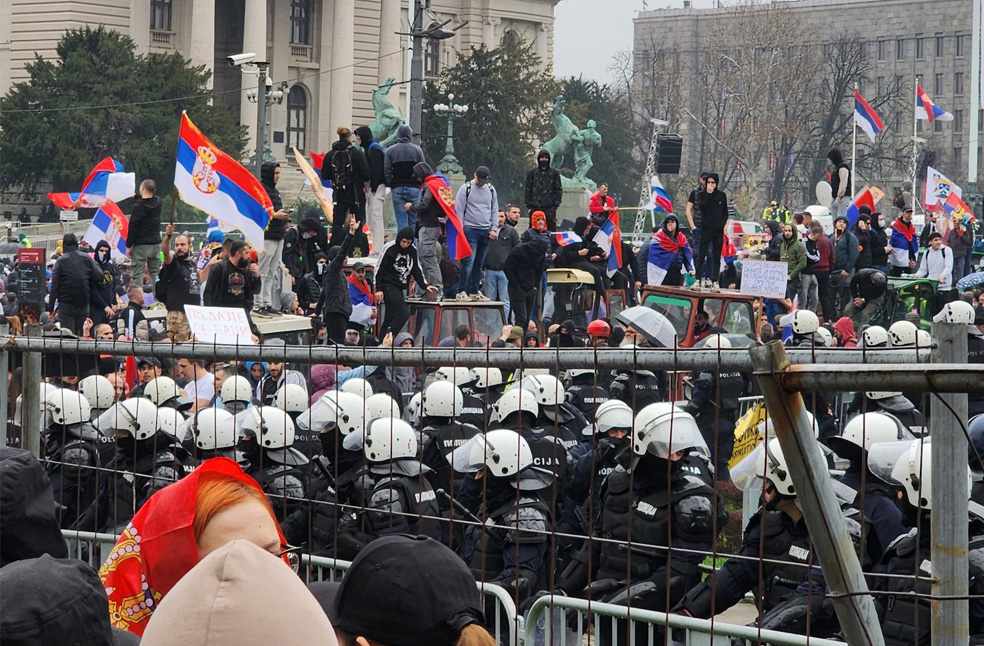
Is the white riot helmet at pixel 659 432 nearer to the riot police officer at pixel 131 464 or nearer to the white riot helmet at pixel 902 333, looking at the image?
the riot police officer at pixel 131 464

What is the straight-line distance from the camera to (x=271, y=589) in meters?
2.53

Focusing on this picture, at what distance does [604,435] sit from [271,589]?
647 cm

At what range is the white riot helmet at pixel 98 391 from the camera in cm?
790

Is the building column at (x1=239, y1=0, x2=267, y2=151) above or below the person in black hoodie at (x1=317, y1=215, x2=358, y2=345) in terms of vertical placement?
above

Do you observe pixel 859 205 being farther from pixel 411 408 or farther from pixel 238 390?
pixel 238 390

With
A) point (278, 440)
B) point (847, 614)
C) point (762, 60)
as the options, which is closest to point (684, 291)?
point (278, 440)

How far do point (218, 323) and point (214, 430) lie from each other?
9.67 ft

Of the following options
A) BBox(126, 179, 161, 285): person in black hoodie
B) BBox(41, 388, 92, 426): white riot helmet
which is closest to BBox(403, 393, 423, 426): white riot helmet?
BBox(41, 388, 92, 426): white riot helmet

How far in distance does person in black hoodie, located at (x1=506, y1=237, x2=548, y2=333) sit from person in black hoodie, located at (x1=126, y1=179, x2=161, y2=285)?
4.25 meters

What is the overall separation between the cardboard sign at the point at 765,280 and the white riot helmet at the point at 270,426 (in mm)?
11658

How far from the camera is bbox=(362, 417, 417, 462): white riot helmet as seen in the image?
24.8 feet

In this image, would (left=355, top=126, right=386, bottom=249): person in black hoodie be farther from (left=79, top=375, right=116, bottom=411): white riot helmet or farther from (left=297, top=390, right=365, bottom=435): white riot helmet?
(left=79, top=375, right=116, bottom=411): white riot helmet

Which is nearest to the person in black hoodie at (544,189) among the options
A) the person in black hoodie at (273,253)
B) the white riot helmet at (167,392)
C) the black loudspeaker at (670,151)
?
the person in black hoodie at (273,253)

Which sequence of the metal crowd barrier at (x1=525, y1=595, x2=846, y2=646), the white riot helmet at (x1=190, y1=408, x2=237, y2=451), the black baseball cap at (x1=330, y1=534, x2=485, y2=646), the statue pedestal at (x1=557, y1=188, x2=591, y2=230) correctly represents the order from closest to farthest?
the black baseball cap at (x1=330, y1=534, x2=485, y2=646) → the metal crowd barrier at (x1=525, y1=595, x2=846, y2=646) → the white riot helmet at (x1=190, y1=408, x2=237, y2=451) → the statue pedestal at (x1=557, y1=188, x2=591, y2=230)
